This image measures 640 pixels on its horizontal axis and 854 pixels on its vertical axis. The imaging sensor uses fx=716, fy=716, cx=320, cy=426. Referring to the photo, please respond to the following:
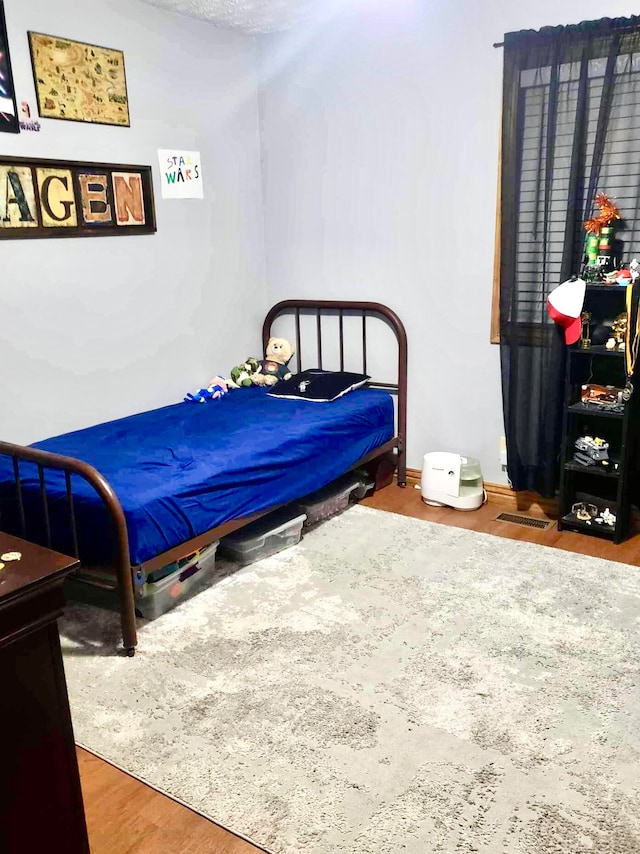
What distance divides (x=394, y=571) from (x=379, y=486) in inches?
39.2

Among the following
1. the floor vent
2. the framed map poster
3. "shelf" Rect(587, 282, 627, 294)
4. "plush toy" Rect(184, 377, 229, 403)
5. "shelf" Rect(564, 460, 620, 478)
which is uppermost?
the framed map poster

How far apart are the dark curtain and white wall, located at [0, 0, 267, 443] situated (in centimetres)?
152

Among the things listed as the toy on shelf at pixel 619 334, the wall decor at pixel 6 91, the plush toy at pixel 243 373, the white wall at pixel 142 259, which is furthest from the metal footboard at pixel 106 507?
the toy on shelf at pixel 619 334

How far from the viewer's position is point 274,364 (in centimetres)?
414

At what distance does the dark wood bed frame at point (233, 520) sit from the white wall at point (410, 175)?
83 millimetres

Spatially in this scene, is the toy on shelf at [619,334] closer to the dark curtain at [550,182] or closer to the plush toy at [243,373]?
the dark curtain at [550,182]

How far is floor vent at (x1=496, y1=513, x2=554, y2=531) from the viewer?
339 centimetres

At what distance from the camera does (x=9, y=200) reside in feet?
9.43

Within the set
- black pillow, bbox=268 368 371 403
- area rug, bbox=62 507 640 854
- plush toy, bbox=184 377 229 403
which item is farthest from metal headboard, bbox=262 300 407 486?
area rug, bbox=62 507 640 854

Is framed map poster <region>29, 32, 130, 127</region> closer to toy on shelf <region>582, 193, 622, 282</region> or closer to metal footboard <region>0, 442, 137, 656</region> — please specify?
metal footboard <region>0, 442, 137, 656</region>

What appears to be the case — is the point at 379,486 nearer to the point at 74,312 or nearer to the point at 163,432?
the point at 163,432

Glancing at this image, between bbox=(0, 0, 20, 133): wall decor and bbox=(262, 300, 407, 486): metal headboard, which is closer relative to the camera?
bbox=(0, 0, 20, 133): wall decor

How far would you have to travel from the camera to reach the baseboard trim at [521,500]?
3521 mm

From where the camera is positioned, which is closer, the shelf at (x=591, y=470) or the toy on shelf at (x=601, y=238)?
the toy on shelf at (x=601, y=238)
